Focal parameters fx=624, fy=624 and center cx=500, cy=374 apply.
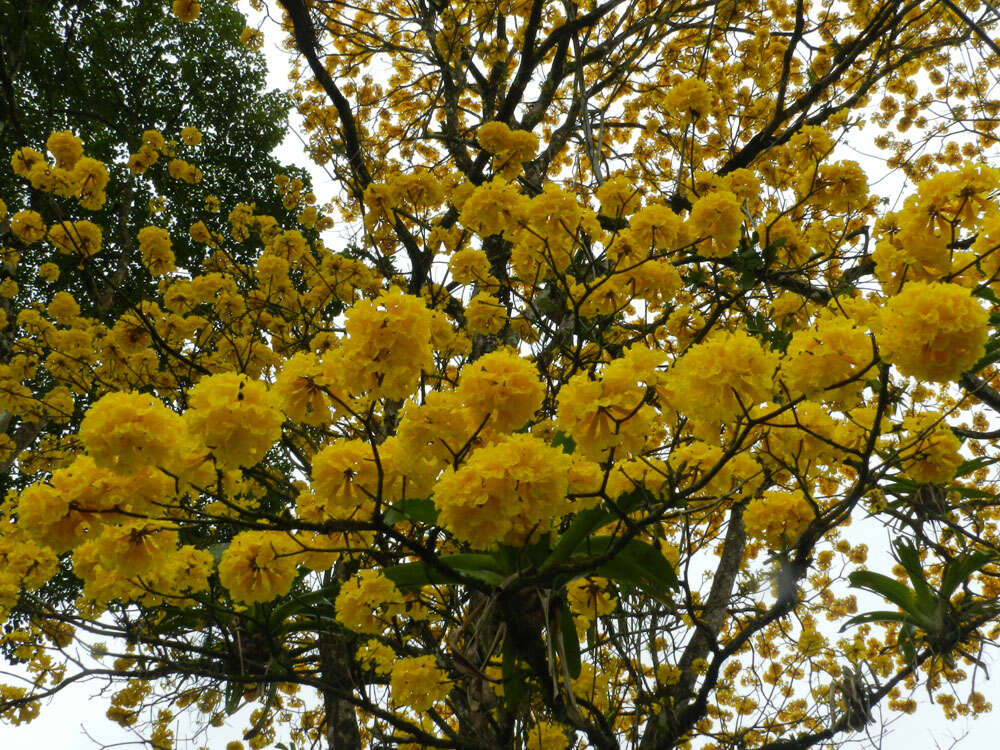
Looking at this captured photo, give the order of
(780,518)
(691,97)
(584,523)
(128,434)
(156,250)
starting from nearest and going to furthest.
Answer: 1. (128,434)
2. (584,523)
3. (780,518)
4. (691,97)
5. (156,250)

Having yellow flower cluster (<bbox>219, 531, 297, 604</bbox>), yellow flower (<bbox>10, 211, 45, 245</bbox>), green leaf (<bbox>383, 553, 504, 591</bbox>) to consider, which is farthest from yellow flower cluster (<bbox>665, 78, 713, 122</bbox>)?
yellow flower (<bbox>10, 211, 45, 245</bbox>)

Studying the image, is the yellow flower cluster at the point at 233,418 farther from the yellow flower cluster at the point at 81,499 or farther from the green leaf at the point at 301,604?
the green leaf at the point at 301,604

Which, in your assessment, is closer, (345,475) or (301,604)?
(345,475)

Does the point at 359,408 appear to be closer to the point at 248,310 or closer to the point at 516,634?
the point at 516,634

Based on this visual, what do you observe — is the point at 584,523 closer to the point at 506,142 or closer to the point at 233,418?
the point at 233,418

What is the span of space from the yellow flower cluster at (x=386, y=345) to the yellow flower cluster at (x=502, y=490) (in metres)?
0.28

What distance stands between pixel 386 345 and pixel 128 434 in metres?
0.57

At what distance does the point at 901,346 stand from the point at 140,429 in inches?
61.0

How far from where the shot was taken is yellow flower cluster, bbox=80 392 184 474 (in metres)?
1.30

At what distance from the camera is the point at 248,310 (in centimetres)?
411

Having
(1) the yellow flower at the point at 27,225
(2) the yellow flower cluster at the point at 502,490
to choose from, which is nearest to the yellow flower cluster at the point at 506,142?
(2) the yellow flower cluster at the point at 502,490

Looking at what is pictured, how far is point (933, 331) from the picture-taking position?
1.18 meters

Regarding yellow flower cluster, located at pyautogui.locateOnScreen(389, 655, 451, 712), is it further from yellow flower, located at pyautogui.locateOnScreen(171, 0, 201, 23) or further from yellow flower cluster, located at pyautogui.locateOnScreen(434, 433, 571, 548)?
yellow flower, located at pyautogui.locateOnScreen(171, 0, 201, 23)

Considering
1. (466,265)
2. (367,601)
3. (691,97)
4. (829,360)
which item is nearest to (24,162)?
(466,265)
